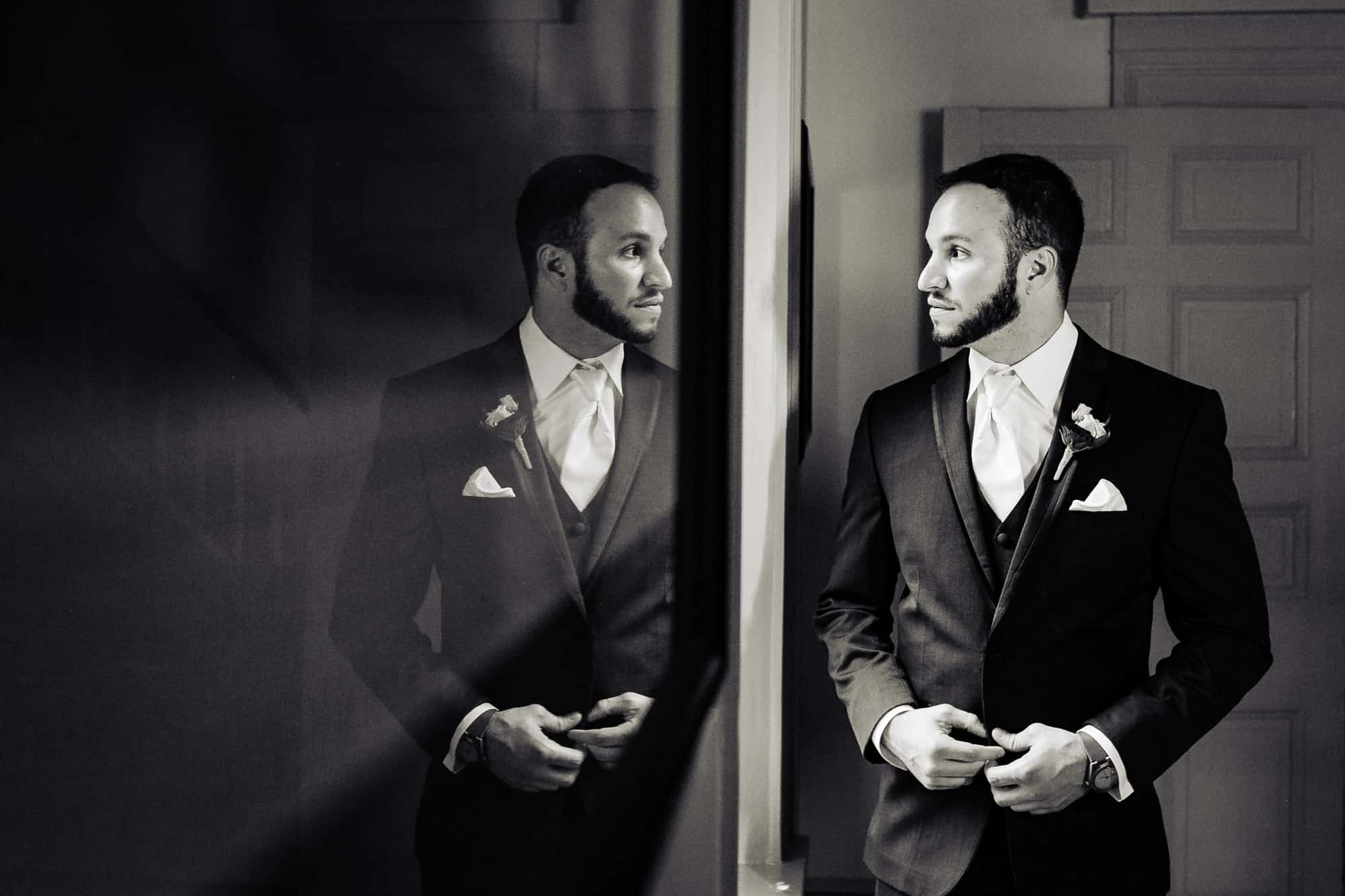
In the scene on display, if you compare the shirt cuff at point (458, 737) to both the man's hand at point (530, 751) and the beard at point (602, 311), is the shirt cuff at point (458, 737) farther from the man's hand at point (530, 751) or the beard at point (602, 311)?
the beard at point (602, 311)

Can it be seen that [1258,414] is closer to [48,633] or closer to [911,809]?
[911,809]

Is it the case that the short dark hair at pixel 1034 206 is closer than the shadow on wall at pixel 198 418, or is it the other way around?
the shadow on wall at pixel 198 418

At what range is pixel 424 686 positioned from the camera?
22 cm

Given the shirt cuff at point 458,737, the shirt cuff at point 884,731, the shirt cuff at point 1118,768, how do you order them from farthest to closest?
the shirt cuff at point 884,731
the shirt cuff at point 1118,768
the shirt cuff at point 458,737

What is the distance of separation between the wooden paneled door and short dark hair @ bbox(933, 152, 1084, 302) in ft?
1.32

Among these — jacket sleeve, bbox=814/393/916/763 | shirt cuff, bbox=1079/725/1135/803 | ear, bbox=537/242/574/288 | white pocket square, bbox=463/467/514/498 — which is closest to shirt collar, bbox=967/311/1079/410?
jacket sleeve, bbox=814/393/916/763

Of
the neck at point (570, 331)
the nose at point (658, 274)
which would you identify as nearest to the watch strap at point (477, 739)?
the neck at point (570, 331)

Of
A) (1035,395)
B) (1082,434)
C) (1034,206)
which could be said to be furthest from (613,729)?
(1034,206)

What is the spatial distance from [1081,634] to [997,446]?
0.37m

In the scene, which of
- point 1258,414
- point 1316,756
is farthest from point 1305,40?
point 1316,756

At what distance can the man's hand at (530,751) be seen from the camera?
29cm

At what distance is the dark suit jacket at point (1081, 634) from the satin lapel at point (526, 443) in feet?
4.83

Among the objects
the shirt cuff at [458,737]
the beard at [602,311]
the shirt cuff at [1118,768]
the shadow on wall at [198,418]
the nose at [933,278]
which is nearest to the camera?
the shadow on wall at [198,418]

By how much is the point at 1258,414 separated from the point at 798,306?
46.0 inches
